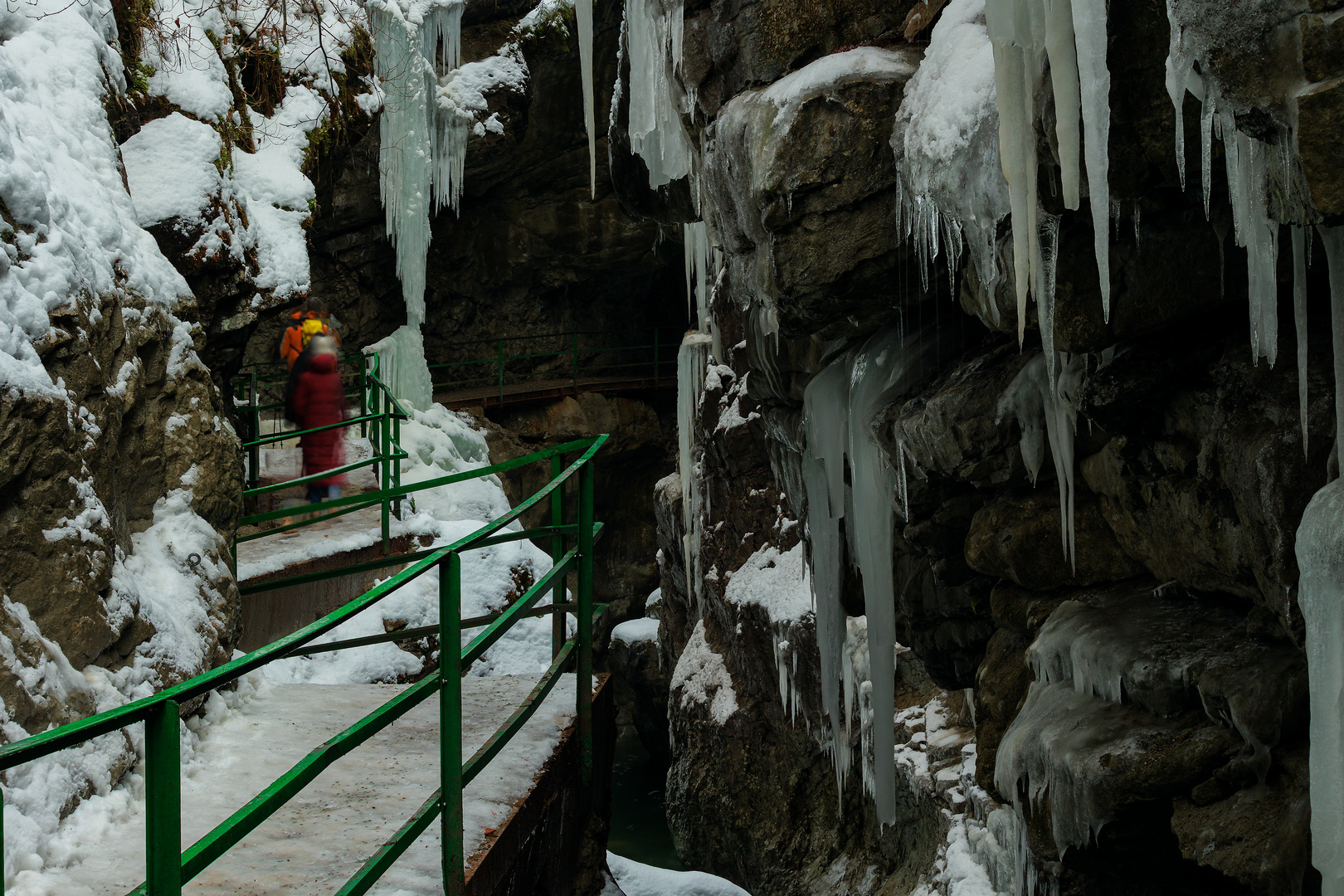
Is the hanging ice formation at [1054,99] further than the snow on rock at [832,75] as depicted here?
No

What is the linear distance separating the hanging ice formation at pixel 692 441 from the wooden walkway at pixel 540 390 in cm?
583

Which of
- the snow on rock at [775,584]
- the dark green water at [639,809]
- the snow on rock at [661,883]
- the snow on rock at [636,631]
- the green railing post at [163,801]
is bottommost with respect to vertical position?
the dark green water at [639,809]

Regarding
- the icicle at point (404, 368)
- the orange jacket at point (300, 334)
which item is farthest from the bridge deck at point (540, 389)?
the orange jacket at point (300, 334)

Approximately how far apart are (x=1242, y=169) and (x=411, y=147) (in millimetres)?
12027

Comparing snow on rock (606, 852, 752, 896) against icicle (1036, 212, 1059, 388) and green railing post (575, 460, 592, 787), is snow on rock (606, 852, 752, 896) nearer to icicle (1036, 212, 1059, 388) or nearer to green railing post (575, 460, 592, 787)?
green railing post (575, 460, 592, 787)

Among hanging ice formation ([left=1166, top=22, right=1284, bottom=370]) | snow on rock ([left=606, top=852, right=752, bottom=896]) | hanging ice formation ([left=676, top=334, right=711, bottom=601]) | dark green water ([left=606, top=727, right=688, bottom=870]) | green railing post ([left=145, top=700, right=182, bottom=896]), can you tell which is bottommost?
dark green water ([left=606, top=727, right=688, bottom=870])

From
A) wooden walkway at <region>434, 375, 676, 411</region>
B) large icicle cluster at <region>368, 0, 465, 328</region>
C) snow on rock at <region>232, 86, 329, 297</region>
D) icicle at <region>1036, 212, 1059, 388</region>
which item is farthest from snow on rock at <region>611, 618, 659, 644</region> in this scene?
icicle at <region>1036, 212, 1059, 388</region>

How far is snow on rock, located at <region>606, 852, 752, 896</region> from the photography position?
769 cm

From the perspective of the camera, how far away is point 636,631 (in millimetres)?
15672

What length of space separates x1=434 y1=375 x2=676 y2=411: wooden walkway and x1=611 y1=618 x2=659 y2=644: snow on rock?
142 inches

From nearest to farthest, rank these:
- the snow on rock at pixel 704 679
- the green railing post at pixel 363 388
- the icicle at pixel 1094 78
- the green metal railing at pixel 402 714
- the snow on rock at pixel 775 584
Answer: the green metal railing at pixel 402 714, the icicle at pixel 1094 78, the snow on rock at pixel 775 584, the green railing post at pixel 363 388, the snow on rock at pixel 704 679

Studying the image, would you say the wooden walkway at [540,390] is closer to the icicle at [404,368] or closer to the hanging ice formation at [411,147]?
the hanging ice formation at [411,147]

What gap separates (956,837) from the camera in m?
5.98

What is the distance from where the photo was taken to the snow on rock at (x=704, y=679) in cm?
950
